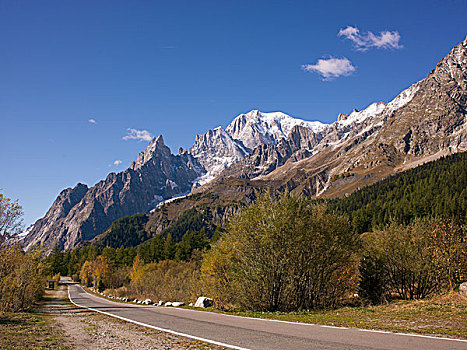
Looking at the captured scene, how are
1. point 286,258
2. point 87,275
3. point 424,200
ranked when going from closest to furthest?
point 286,258 < point 87,275 < point 424,200

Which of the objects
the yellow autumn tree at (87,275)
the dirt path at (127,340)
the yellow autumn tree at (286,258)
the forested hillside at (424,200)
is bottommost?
the yellow autumn tree at (87,275)

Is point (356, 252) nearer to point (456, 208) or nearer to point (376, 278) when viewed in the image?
point (376, 278)

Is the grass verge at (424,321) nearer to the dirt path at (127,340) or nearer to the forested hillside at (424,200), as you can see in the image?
the dirt path at (127,340)

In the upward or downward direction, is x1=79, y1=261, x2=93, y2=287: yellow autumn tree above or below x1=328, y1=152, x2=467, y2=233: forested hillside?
below

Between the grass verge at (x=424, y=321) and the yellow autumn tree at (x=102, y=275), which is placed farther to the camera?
the yellow autumn tree at (x=102, y=275)

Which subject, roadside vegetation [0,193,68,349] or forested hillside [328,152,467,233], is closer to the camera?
roadside vegetation [0,193,68,349]

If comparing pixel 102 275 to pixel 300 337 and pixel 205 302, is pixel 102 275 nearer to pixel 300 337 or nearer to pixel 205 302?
pixel 205 302

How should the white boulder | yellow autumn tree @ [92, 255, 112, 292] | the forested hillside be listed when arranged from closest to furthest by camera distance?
the white boulder, yellow autumn tree @ [92, 255, 112, 292], the forested hillside

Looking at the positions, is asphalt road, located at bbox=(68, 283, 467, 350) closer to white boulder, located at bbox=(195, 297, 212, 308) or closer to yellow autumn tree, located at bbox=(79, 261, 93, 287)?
white boulder, located at bbox=(195, 297, 212, 308)

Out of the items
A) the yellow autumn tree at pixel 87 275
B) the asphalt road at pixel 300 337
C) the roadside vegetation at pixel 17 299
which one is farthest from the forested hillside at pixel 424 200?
the asphalt road at pixel 300 337

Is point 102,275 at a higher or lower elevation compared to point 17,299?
lower

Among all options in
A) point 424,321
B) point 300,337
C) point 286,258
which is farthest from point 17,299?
point 424,321

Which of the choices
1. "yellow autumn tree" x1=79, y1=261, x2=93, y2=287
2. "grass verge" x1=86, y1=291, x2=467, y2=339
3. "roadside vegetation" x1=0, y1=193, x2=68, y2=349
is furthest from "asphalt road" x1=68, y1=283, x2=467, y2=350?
"yellow autumn tree" x1=79, y1=261, x2=93, y2=287

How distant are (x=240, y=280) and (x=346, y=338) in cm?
1224
